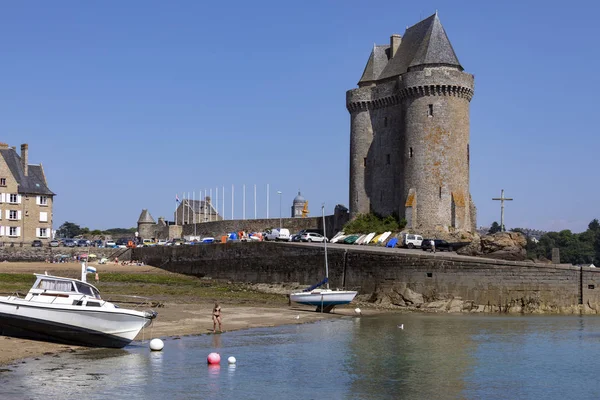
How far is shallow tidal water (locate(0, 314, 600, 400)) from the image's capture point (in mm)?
21312

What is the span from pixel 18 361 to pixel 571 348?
19561 millimetres

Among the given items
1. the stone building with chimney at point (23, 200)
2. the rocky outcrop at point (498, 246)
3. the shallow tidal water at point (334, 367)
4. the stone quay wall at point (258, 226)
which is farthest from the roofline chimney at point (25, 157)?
the shallow tidal water at point (334, 367)

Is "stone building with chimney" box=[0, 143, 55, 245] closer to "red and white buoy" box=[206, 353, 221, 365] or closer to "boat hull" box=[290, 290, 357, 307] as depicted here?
"boat hull" box=[290, 290, 357, 307]

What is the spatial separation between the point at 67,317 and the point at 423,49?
46.4 m

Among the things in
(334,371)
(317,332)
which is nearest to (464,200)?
(317,332)

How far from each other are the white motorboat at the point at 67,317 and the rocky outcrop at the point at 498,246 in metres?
29.4

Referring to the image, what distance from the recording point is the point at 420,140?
2485 inches

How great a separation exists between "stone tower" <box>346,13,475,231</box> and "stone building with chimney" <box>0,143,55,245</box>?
1283 inches

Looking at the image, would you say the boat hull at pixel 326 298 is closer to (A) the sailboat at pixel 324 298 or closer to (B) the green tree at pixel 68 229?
(A) the sailboat at pixel 324 298

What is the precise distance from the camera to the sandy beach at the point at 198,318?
2522 cm

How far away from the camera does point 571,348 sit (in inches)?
1233

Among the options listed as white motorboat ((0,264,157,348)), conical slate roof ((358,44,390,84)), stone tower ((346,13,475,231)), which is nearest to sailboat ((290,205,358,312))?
white motorboat ((0,264,157,348))

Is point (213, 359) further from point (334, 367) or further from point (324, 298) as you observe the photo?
point (324, 298)

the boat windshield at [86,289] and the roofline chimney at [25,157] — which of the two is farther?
the roofline chimney at [25,157]
